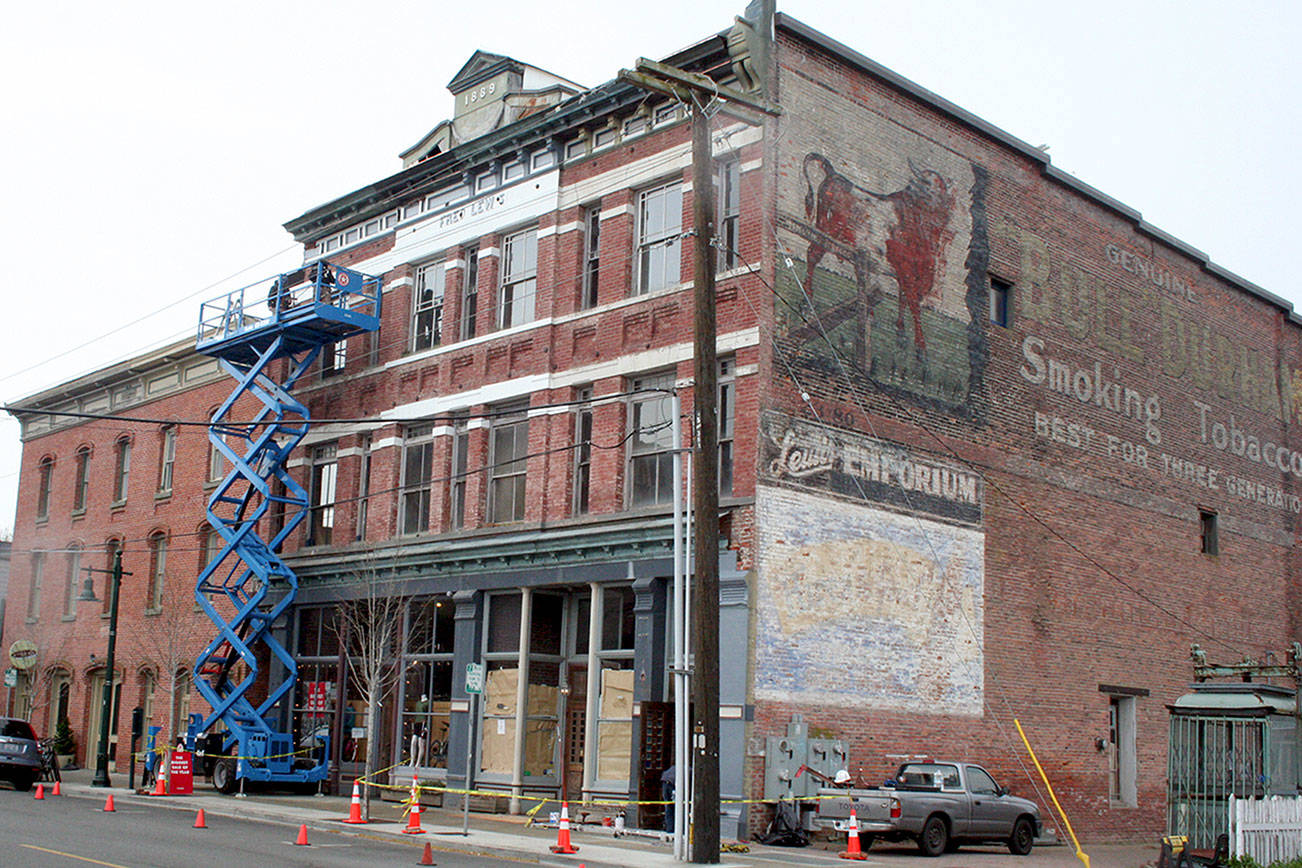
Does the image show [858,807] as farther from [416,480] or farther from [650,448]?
[416,480]

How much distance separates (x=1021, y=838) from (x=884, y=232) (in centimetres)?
1113

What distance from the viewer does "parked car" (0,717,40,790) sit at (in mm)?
29297

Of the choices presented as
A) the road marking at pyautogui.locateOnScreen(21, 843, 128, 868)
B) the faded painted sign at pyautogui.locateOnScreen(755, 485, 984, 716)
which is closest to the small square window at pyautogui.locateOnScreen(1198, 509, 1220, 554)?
the faded painted sign at pyautogui.locateOnScreen(755, 485, 984, 716)

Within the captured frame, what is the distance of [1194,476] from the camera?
32406 millimetres

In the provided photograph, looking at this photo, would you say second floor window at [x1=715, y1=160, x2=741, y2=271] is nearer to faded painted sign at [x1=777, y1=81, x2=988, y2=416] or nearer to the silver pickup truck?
faded painted sign at [x1=777, y1=81, x2=988, y2=416]

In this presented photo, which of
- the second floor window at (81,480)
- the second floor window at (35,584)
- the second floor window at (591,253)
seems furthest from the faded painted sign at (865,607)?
the second floor window at (35,584)

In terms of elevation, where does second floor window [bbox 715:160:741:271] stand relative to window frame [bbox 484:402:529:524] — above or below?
above

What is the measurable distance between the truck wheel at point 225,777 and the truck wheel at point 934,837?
1520 cm

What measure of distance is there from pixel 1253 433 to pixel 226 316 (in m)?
25.8

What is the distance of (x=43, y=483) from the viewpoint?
43750 millimetres

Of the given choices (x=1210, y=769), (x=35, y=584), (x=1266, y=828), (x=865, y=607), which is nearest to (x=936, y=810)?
(x=865, y=607)

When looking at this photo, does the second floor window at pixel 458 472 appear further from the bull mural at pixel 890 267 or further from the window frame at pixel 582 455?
the bull mural at pixel 890 267

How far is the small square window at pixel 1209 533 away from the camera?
32719mm

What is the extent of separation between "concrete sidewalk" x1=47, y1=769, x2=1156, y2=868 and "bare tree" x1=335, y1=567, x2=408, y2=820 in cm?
226
